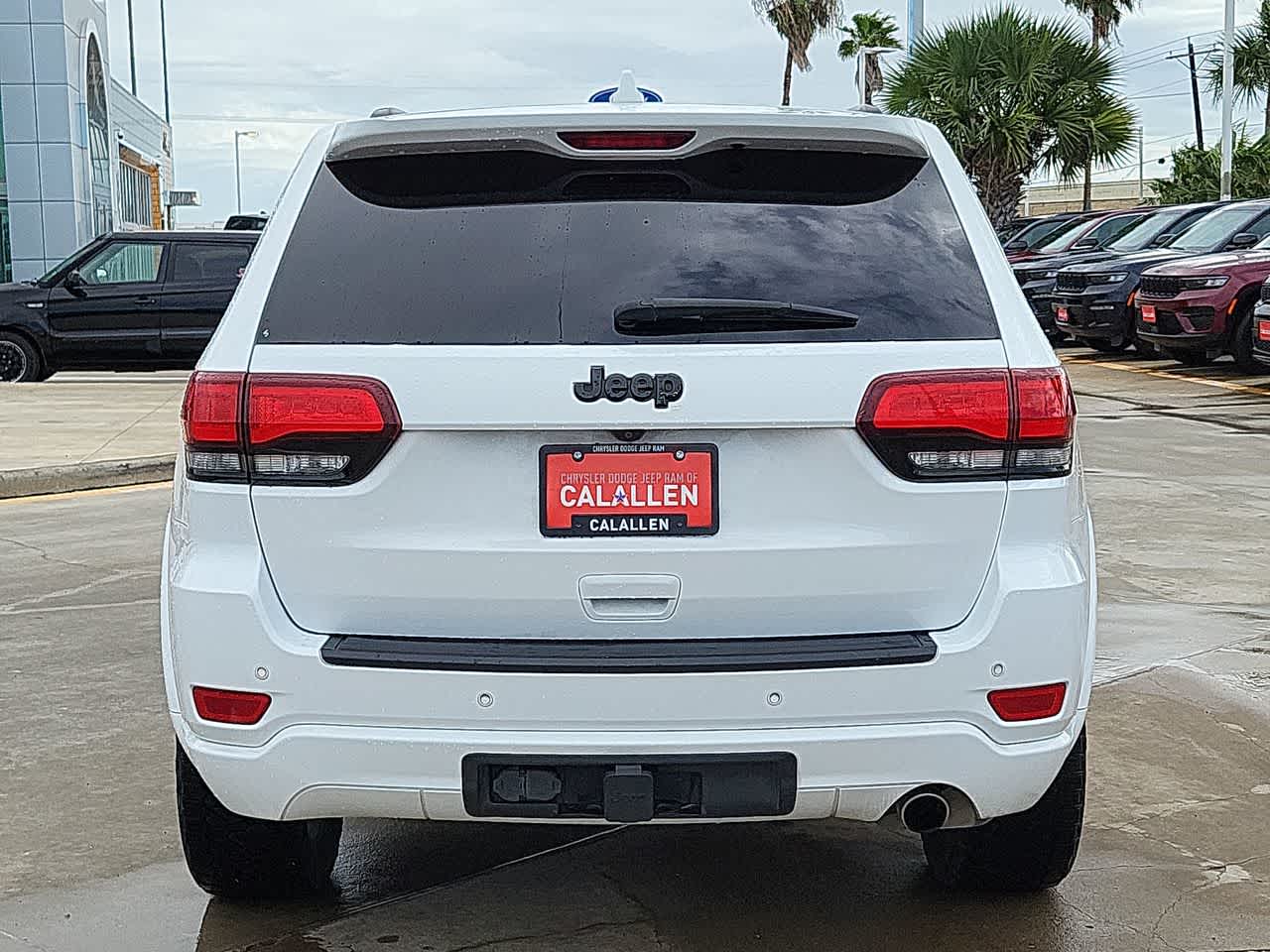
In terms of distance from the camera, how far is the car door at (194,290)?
1823cm

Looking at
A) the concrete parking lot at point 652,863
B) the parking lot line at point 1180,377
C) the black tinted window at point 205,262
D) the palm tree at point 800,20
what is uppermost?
the palm tree at point 800,20

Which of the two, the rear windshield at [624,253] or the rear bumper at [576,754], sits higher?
the rear windshield at [624,253]

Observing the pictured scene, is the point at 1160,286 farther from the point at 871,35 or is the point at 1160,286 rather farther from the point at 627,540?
the point at 871,35

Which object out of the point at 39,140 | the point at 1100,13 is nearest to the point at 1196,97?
the point at 1100,13

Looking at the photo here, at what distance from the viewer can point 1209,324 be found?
17344mm

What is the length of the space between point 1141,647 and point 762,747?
3653mm

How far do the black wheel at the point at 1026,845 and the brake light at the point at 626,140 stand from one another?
58.3 inches

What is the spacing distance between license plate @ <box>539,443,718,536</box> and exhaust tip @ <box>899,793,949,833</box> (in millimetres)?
662

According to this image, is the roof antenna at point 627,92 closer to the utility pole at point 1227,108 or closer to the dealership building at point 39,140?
the dealership building at point 39,140

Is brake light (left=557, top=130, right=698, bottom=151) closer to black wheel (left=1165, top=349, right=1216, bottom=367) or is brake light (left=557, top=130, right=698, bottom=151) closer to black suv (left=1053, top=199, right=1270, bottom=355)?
black wheel (left=1165, top=349, right=1216, bottom=367)

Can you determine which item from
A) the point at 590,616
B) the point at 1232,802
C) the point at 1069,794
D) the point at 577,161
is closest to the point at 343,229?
the point at 577,161

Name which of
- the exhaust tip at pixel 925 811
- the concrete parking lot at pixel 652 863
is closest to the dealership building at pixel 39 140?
the concrete parking lot at pixel 652 863

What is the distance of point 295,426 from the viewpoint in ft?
10.3

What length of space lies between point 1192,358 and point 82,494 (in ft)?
42.8
